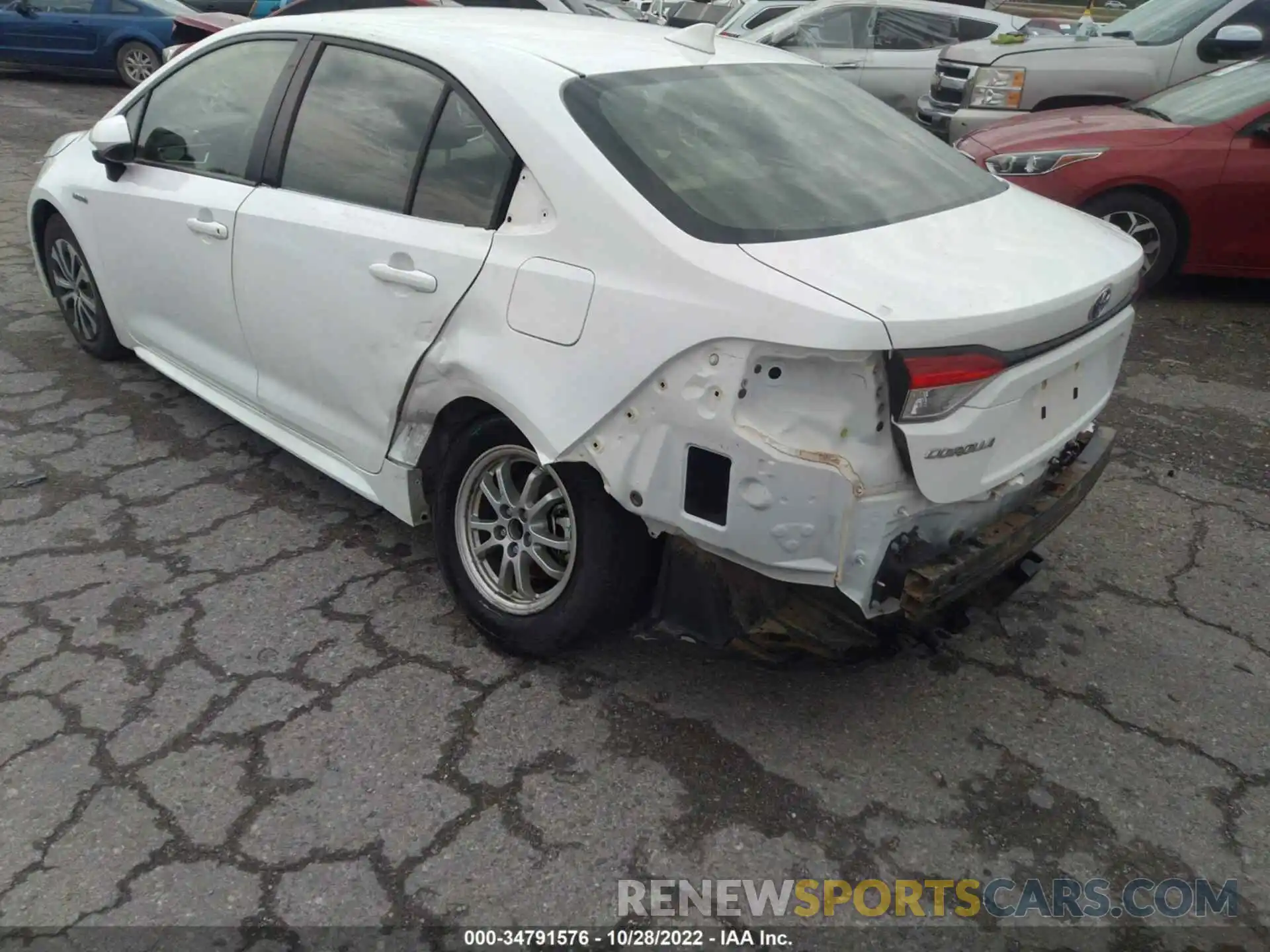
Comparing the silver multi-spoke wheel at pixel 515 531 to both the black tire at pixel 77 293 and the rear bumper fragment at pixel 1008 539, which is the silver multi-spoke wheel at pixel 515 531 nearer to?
the rear bumper fragment at pixel 1008 539

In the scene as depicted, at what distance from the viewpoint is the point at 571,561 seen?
2.73 metres

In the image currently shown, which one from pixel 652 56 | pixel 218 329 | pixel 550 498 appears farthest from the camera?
pixel 218 329

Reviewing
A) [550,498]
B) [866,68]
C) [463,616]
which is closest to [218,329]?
[463,616]

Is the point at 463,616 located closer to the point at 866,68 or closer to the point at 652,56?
the point at 652,56

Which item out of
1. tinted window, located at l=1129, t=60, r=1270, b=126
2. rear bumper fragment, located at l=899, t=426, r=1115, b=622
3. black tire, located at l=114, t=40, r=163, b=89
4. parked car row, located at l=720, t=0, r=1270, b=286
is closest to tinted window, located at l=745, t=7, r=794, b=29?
parked car row, located at l=720, t=0, r=1270, b=286

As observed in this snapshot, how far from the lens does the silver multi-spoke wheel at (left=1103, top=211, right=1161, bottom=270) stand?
596cm

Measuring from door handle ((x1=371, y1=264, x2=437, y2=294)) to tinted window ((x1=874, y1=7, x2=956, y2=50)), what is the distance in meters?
8.00

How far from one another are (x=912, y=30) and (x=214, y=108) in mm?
7623

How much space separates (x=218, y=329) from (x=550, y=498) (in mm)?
1712

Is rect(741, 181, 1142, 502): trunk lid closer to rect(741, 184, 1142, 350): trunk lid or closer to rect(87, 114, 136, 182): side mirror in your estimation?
rect(741, 184, 1142, 350): trunk lid

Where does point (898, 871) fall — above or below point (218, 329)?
below

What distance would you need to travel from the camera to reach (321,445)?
3453 mm

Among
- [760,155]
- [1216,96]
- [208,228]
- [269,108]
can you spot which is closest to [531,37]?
[760,155]

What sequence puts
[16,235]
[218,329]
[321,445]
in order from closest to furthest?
[321,445]
[218,329]
[16,235]
